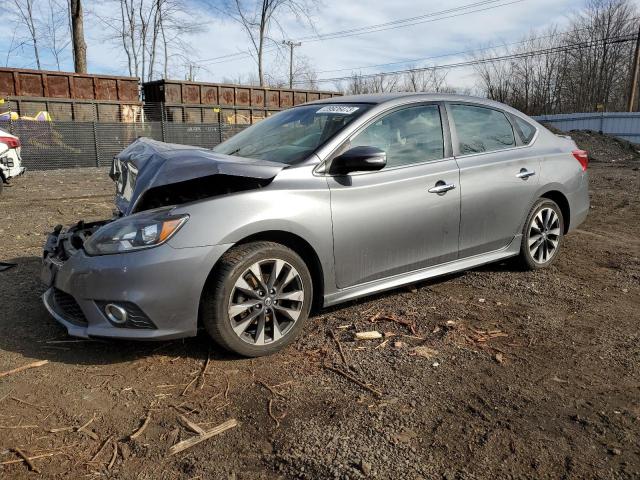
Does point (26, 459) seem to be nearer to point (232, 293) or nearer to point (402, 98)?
point (232, 293)

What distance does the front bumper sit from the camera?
2807 mm

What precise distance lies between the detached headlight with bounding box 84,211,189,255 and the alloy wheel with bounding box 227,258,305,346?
491mm

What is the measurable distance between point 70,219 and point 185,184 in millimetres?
5008

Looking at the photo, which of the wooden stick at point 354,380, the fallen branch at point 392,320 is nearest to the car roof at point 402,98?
the fallen branch at point 392,320

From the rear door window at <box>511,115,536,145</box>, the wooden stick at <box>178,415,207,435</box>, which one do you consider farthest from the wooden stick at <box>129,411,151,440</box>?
the rear door window at <box>511,115,536,145</box>

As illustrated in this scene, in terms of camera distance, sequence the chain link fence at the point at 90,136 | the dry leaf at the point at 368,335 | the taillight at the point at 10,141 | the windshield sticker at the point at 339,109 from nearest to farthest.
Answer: the dry leaf at the point at 368,335, the windshield sticker at the point at 339,109, the taillight at the point at 10,141, the chain link fence at the point at 90,136

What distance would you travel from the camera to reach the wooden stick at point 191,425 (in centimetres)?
241

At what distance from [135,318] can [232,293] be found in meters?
0.55

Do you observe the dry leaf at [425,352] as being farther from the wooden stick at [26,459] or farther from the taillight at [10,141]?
the taillight at [10,141]

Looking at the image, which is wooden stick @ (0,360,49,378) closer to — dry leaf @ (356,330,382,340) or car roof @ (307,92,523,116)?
dry leaf @ (356,330,382,340)

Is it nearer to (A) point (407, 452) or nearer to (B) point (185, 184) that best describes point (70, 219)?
(B) point (185, 184)

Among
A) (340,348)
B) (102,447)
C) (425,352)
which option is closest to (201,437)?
(102,447)

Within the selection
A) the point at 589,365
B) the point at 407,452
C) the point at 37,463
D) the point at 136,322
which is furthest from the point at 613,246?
the point at 37,463

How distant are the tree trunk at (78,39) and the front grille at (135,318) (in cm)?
2234
